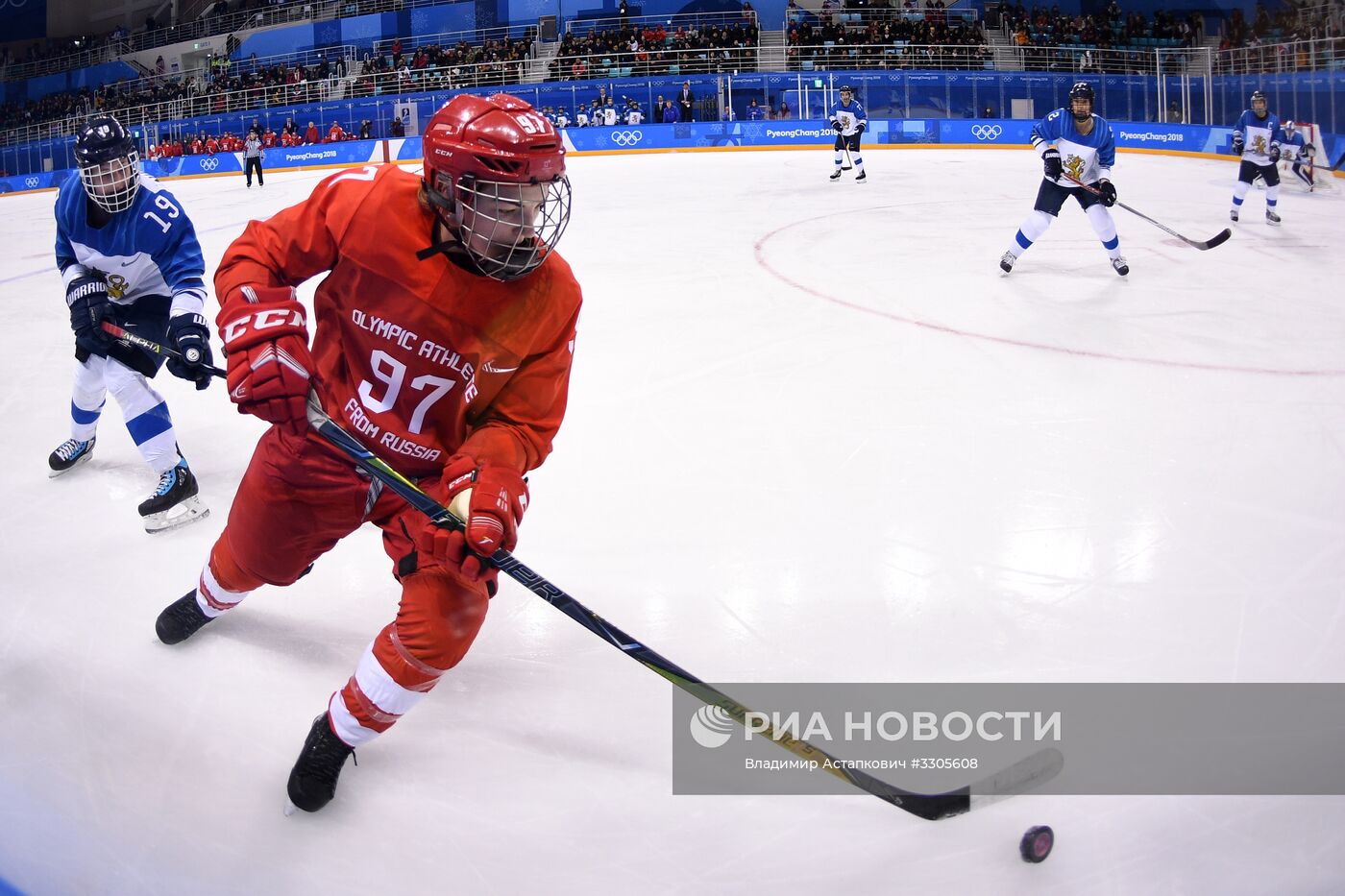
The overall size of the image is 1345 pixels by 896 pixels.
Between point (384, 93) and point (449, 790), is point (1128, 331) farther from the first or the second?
point (384, 93)

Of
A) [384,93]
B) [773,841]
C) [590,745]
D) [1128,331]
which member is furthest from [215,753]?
[384,93]

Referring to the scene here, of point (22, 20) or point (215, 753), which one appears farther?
point (22, 20)

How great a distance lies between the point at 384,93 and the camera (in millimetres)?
25984

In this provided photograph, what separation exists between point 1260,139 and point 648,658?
11.1m

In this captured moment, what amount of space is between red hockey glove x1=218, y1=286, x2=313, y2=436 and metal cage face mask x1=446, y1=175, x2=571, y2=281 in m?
0.45

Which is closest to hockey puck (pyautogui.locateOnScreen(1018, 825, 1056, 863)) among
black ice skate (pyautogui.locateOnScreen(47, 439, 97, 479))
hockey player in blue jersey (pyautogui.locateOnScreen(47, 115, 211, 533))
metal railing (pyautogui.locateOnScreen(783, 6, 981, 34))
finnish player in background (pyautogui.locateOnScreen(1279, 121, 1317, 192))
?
hockey player in blue jersey (pyautogui.locateOnScreen(47, 115, 211, 533))

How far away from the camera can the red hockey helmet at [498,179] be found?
192 cm

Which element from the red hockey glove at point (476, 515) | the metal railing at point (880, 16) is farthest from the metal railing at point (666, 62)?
the red hockey glove at point (476, 515)

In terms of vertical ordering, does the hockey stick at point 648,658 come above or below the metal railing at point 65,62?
below

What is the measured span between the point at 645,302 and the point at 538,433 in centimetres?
478

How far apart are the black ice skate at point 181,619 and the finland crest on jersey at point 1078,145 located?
6.86 metres

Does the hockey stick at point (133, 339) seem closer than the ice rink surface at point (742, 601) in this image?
No

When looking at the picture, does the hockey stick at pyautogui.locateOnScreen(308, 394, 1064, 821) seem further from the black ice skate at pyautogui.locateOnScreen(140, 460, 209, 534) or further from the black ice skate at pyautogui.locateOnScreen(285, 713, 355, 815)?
the black ice skate at pyautogui.locateOnScreen(140, 460, 209, 534)

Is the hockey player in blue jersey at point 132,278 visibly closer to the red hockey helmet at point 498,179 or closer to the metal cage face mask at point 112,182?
the metal cage face mask at point 112,182
